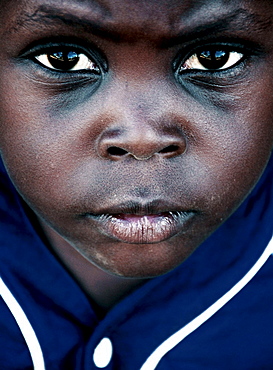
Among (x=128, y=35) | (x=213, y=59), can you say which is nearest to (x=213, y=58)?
(x=213, y=59)

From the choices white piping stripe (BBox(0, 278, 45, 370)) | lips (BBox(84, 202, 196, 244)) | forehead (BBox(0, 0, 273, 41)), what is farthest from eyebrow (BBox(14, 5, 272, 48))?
white piping stripe (BBox(0, 278, 45, 370))

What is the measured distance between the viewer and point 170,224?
2.52ft

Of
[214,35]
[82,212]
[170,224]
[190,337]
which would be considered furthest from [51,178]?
[190,337]

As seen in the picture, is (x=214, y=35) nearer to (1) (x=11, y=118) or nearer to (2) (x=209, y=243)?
(1) (x=11, y=118)

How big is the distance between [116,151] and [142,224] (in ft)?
0.42

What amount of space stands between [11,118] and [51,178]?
0.10 m

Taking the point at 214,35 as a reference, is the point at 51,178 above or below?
below

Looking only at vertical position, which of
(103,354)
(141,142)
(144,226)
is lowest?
(103,354)

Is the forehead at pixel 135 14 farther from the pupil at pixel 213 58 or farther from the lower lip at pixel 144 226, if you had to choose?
the lower lip at pixel 144 226

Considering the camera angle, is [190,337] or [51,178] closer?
[51,178]

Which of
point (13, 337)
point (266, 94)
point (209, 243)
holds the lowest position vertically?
point (13, 337)

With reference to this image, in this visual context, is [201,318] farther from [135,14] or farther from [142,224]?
[135,14]

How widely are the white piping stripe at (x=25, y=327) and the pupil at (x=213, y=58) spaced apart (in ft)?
1.69

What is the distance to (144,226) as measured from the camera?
0.77 meters
